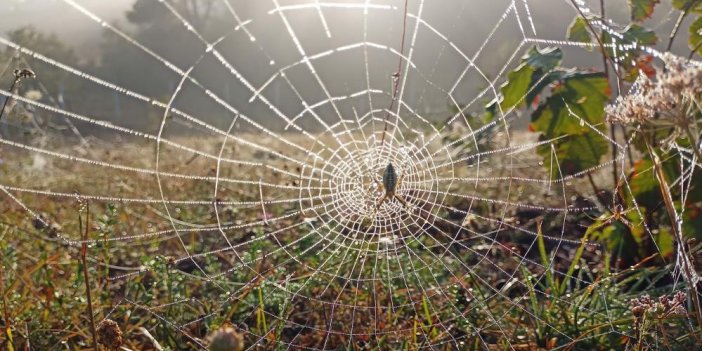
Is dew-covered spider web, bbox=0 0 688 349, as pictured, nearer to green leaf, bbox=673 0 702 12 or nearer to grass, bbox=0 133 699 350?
grass, bbox=0 133 699 350

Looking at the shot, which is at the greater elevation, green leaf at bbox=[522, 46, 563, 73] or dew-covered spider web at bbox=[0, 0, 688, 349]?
green leaf at bbox=[522, 46, 563, 73]

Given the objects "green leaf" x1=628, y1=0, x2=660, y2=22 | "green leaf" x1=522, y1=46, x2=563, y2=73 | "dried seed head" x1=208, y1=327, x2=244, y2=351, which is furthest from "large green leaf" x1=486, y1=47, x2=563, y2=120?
"dried seed head" x1=208, y1=327, x2=244, y2=351

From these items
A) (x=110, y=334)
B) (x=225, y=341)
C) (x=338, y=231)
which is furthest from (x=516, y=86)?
(x=225, y=341)

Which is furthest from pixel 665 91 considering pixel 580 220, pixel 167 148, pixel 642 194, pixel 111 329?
pixel 167 148

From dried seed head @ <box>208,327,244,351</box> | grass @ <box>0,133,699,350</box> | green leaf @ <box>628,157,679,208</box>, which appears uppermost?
green leaf @ <box>628,157,679,208</box>

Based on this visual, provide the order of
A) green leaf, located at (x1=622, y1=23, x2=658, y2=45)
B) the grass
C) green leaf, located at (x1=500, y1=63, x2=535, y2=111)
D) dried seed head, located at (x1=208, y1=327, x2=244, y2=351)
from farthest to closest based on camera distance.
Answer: green leaf, located at (x1=500, y1=63, x2=535, y2=111) → green leaf, located at (x1=622, y1=23, x2=658, y2=45) → the grass → dried seed head, located at (x1=208, y1=327, x2=244, y2=351)

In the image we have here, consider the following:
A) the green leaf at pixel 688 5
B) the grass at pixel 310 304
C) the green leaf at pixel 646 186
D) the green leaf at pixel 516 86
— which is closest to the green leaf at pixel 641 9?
the green leaf at pixel 688 5

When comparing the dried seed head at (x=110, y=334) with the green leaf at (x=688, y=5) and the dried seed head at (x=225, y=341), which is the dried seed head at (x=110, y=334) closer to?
the dried seed head at (x=225, y=341)

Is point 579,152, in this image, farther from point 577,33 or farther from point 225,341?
point 225,341
